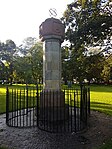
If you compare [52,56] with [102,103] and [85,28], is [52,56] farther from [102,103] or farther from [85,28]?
[102,103]

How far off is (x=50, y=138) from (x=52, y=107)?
2375mm

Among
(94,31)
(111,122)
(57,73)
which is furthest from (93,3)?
(111,122)

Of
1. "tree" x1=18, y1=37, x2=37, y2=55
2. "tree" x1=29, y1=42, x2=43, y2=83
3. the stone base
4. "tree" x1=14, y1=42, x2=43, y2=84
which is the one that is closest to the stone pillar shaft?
the stone base

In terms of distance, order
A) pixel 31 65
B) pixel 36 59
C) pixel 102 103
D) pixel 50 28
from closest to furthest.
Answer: pixel 50 28, pixel 102 103, pixel 36 59, pixel 31 65

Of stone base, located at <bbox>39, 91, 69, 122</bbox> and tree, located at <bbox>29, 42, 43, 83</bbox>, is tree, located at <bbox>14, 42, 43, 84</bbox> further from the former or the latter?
stone base, located at <bbox>39, 91, 69, 122</bbox>

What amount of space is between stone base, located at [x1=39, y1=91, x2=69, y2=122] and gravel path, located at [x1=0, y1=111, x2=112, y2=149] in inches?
50.6

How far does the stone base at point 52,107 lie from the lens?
29.8ft

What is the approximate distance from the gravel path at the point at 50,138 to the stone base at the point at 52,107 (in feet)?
4.22

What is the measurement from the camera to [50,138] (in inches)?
273

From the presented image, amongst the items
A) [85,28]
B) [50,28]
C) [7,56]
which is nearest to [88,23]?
[85,28]

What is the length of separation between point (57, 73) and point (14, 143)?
13.8 feet

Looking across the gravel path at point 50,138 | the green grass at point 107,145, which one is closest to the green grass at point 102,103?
the gravel path at point 50,138

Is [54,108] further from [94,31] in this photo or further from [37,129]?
[94,31]

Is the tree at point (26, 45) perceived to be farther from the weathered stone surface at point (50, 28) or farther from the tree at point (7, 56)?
the weathered stone surface at point (50, 28)
